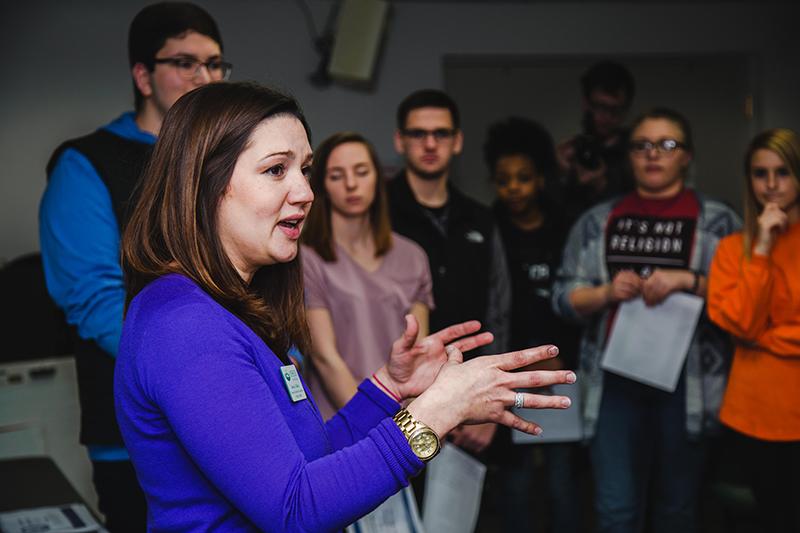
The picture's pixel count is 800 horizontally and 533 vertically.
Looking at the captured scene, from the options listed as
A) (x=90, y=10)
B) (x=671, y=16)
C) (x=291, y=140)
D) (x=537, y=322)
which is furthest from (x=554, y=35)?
(x=291, y=140)

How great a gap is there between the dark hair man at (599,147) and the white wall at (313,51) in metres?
1.05

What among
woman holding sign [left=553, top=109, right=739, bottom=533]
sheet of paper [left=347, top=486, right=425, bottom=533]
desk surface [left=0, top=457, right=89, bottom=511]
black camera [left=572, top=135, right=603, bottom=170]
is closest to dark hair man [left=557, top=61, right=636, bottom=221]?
black camera [left=572, top=135, right=603, bottom=170]

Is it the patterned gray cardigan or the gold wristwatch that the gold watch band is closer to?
the gold wristwatch

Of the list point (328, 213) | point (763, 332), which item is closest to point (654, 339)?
point (763, 332)

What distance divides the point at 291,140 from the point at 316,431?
0.41 m

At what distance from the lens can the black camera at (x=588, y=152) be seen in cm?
351

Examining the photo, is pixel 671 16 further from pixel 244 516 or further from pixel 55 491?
pixel 244 516

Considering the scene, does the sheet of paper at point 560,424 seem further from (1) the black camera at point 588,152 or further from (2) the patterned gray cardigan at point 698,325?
(1) the black camera at point 588,152

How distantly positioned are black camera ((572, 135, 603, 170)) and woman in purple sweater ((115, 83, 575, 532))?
241 centimetres

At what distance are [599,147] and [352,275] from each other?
4.87 feet

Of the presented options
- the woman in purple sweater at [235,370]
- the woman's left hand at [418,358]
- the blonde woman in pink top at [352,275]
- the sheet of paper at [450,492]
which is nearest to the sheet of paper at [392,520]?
the blonde woman in pink top at [352,275]

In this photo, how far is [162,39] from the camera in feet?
6.32

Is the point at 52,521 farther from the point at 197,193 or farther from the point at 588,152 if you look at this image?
the point at 588,152

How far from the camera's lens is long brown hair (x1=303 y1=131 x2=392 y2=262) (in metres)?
2.57
